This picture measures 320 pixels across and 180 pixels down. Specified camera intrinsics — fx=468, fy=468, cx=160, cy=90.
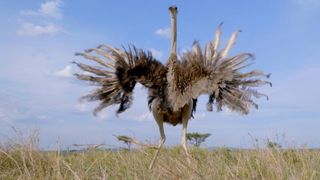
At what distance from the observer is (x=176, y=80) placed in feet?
24.9

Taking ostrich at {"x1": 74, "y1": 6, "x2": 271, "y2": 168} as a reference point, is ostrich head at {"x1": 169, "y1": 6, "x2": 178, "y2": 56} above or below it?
above

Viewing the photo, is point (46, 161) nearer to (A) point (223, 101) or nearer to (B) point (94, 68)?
(B) point (94, 68)

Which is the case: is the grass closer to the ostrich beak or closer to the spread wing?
the spread wing

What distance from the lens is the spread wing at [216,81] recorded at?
289 inches

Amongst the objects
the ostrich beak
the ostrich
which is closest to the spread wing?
the ostrich

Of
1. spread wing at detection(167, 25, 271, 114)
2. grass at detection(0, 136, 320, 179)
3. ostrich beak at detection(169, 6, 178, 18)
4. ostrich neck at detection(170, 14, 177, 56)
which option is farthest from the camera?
ostrich beak at detection(169, 6, 178, 18)

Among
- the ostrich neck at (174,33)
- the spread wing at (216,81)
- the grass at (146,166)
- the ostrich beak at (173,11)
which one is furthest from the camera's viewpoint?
the ostrich beak at (173,11)

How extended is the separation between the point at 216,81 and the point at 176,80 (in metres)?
0.68

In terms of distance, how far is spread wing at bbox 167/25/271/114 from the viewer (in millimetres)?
7336

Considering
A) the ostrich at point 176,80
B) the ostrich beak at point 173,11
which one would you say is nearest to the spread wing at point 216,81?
the ostrich at point 176,80

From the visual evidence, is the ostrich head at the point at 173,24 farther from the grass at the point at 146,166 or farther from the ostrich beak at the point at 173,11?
the grass at the point at 146,166

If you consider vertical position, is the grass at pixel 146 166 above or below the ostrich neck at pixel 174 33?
below

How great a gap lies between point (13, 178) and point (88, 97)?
2.58 m

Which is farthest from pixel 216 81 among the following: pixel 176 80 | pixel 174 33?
pixel 174 33
